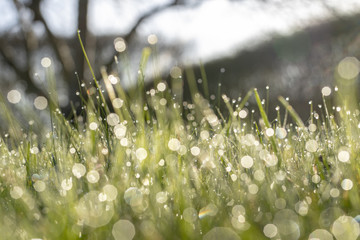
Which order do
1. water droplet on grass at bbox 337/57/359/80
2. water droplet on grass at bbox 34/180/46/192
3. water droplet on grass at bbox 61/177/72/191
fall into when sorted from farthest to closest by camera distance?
water droplet on grass at bbox 337/57/359/80
water droplet on grass at bbox 34/180/46/192
water droplet on grass at bbox 61/177/72/191

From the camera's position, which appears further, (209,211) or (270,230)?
(209,211)

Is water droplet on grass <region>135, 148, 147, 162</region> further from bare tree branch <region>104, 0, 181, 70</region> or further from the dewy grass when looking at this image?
bare tree branch <region>104, 0, 181, 70</region>

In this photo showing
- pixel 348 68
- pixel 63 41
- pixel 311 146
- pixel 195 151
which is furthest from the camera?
pixel 63 41

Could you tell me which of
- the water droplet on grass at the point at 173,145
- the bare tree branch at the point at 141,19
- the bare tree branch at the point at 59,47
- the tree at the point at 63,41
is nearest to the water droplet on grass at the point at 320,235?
the water droplet on grass at the point at 173,145

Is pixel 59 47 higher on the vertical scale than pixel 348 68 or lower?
higher

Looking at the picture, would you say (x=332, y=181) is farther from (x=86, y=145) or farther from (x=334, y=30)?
(x=334, y=30)

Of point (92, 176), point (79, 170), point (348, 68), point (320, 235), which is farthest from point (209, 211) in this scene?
point (348, 68)

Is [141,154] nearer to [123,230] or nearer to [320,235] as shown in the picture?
[123,230]

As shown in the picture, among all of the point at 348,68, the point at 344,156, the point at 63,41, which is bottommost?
the point at 348,68

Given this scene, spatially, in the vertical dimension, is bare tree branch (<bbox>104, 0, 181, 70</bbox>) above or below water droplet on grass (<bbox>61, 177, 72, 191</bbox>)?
below

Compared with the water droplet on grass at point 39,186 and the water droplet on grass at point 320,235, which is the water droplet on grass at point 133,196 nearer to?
the water droplet on grass at point 39,186

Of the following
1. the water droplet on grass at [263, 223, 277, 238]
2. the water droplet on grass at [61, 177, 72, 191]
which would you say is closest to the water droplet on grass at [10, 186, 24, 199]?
the water droplet on grass at [61, 177, 72, 191]
